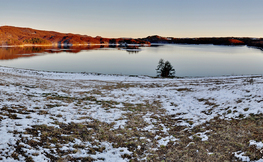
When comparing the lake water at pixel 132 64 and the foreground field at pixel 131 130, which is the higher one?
the lake water at pixel 132 64

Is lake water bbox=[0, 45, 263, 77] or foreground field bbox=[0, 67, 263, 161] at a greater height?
lake water bbox=[0, 45, 263, 77]

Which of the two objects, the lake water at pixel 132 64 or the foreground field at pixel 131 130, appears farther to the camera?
the lake water at pixel 132 64

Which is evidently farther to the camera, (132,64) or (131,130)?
(132,64)

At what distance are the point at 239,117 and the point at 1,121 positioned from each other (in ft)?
45.5

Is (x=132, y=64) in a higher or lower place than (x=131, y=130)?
higher

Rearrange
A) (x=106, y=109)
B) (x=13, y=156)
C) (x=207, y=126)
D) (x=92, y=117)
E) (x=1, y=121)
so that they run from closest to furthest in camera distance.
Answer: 1. (x=13, y=156)
2. (x=1, y=121)
3. (x=207, y=126)
4. (x=92, y=117)
5. (x=106, y=109)

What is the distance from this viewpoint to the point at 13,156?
5.96 meters

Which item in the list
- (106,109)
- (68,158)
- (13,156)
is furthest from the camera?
(106,109)

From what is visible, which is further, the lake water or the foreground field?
the lake water

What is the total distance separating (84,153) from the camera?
23.6ft

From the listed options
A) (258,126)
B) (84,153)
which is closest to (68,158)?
(84,153)

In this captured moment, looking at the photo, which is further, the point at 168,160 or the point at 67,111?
the point at 67,111

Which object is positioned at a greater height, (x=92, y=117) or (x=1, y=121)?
(x=1, y=121)

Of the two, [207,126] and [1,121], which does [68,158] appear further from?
[207,126]
